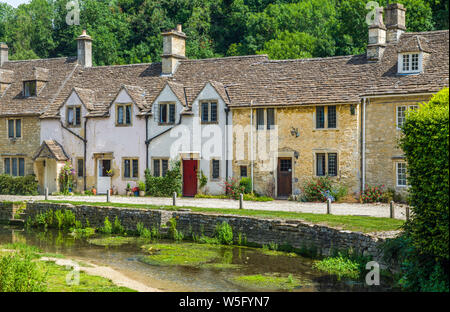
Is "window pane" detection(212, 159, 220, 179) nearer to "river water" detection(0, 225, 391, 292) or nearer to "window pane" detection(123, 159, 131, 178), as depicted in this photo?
"window pane" detection(123, 159, 131, 178)

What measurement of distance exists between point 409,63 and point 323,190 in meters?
8.16

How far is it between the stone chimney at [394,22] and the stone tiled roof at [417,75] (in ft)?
1.78

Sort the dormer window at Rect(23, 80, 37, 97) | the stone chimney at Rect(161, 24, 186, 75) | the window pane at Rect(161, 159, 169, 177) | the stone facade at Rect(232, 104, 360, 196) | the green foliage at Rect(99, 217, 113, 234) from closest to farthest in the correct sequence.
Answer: the green foliage at Rect(99, 217, 113, 234) < the stone facade at Rect(232, 104, 360, 196) < the window pane at Rect(161, 159, 169, 177) < the stone chimney at Rect(161, 24, 186, 75) < the dormer window at Rect(23, 80, 37, 97)

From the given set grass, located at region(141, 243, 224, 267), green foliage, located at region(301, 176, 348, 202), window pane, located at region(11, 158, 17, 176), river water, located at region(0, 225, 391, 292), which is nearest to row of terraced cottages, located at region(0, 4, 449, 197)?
window pane, located at region(11, 158, 17, 176)

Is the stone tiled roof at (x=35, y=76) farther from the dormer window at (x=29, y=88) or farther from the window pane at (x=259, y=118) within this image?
the window pane at (x=259, y=118)

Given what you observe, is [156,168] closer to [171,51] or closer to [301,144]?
[171,51]

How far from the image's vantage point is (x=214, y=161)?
36625mm

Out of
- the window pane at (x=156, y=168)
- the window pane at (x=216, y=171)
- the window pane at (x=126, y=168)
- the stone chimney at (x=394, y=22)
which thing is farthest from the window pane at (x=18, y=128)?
the stone chimney at (x=394, y=22)

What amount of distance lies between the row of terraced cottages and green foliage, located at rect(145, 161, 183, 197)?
483mm

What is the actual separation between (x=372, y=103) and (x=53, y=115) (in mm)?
21313

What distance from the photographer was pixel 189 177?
122ft

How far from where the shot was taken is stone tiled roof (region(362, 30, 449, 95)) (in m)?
30.9
